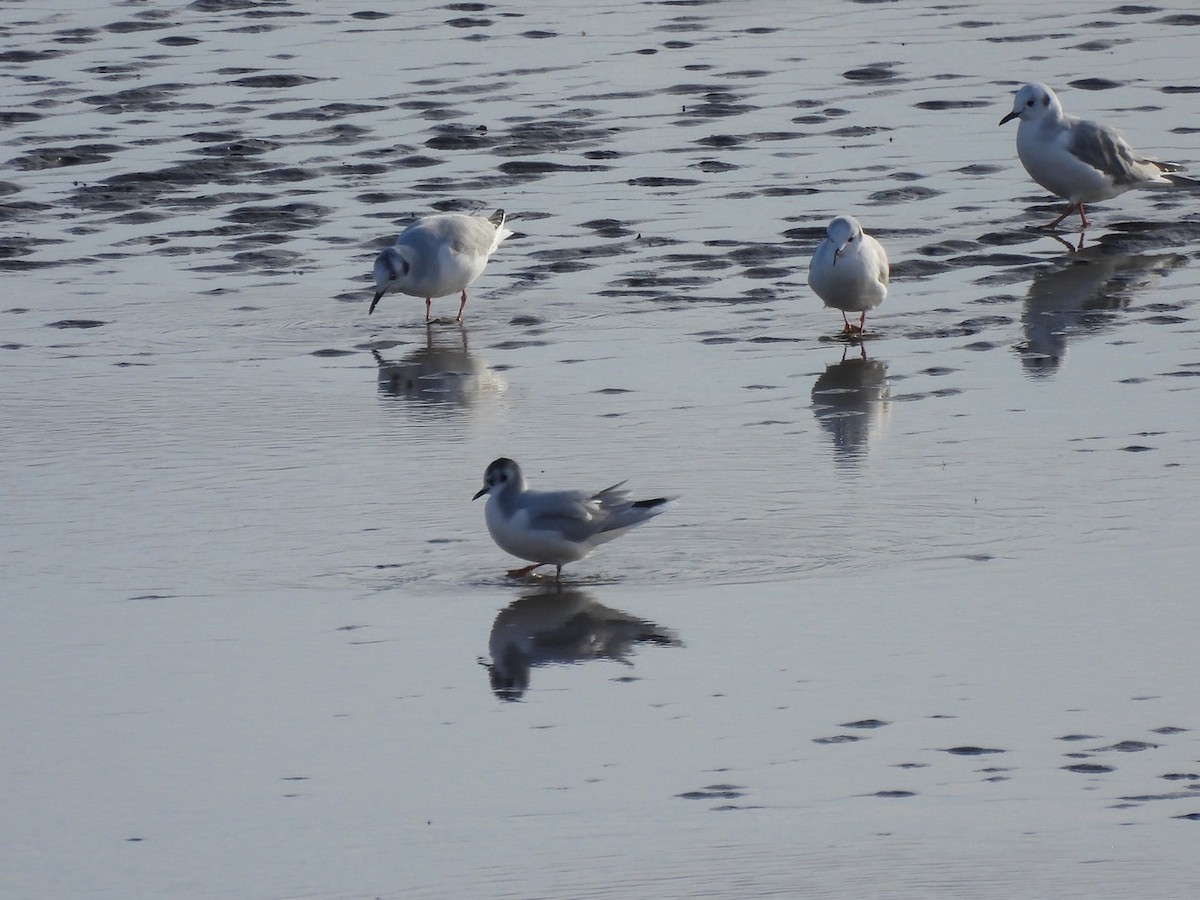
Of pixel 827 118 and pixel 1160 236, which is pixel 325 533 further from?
pixel 827 118

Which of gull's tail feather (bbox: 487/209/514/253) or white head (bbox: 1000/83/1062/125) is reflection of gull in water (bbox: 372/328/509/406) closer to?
gull's tail feather (bbox: 487/209/514/253)

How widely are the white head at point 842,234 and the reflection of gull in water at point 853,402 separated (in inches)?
26.0

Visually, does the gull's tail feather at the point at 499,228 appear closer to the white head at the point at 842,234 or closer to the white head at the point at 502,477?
the white head at the point at 842,234

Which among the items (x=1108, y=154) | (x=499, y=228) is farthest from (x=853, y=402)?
(x=1108, y=154)

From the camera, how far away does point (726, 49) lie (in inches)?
904

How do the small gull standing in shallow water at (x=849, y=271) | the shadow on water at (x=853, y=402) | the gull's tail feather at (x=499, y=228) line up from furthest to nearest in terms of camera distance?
the gull's tail feather at (x=499, y=228), the small gull standing in shallow water at (x=849, y=271), the shadow on water at (x=853, y=402)

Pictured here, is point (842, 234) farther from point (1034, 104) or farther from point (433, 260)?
point (1034, 104)

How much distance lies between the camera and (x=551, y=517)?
959 cm

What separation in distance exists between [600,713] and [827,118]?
12.4 meters

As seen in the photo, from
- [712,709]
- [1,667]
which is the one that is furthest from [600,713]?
[1,667]

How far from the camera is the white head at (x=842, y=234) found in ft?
44.2

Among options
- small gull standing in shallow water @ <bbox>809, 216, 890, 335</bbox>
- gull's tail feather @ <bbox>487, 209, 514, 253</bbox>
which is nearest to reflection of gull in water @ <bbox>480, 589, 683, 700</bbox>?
small gull standing in shallow water @ <bbox>809, 216, 890, 335</bbox>

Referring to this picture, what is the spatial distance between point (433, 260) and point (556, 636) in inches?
228

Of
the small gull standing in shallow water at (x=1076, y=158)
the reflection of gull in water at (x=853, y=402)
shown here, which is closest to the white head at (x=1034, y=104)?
the small gull standing in shallow water at (x=1076, y=158)
